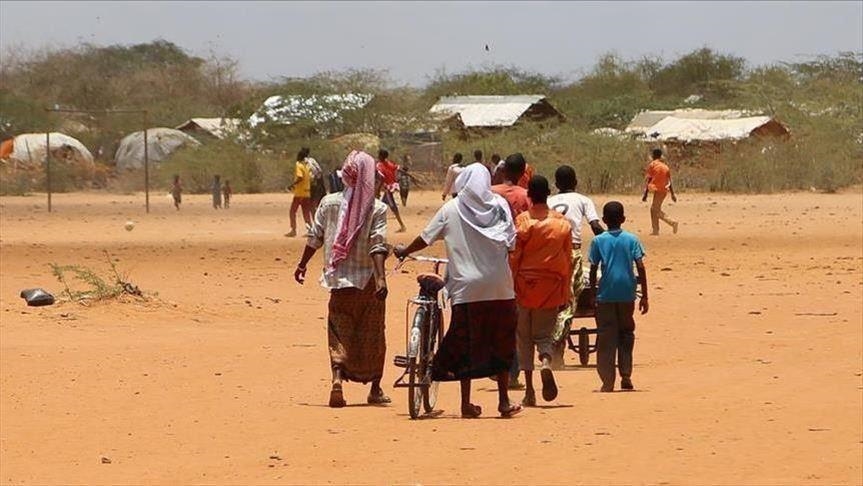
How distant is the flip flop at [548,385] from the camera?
11.0 metres

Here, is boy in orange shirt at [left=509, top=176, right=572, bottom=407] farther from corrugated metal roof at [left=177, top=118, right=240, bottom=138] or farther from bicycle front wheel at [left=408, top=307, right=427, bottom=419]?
corrugated metal roof at [left=177, top=118, right=240, bottom=138]

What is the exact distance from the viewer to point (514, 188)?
11.6 meters

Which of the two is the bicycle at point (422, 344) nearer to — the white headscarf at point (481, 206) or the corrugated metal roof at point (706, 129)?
the white headscarf at point (481, 206)

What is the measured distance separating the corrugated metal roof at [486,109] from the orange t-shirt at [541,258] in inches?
1941

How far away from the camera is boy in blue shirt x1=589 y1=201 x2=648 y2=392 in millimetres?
11828

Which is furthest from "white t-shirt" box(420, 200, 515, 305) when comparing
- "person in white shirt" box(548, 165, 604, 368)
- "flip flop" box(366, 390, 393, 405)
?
"person in white shirt" box(548, 165, 604, 368)

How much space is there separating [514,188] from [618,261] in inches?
35.4

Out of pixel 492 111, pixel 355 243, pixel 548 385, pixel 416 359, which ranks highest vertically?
pixel 492 111

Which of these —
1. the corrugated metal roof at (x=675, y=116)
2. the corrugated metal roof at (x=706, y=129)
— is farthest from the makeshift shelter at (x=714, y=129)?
the corrugated metal roof at (x=675, y=116)

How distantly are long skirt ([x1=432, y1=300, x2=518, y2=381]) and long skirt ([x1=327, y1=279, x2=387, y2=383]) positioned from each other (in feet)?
2.63

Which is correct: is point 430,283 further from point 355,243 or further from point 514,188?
point 514,188

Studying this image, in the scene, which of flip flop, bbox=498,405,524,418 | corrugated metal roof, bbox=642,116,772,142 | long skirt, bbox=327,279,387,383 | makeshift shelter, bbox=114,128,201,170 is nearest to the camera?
flip flop, bbox=498,405,524,418

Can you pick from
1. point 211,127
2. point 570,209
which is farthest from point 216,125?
point 570,209

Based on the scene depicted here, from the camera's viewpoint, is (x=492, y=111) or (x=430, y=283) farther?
(x=492, y=111)
